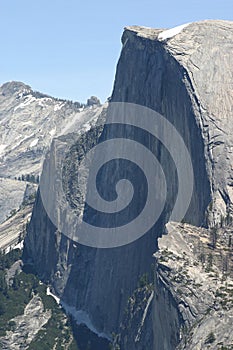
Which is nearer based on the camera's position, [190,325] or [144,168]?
[190,325]

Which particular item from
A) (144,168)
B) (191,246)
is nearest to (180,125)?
(144,168)

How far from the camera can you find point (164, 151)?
159 m

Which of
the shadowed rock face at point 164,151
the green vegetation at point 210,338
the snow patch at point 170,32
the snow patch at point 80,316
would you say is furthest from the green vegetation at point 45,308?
the green vegetation at point 210,338

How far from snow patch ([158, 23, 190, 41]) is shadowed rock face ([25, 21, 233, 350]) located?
1.60 feet

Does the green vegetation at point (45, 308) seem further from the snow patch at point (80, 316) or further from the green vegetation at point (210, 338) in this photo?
the green vegetation at point (210, 338)

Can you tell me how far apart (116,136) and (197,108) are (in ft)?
142

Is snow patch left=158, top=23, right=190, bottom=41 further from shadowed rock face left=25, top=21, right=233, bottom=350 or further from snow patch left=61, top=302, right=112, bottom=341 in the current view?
snow patch left=61, top=302, right=112, bottom=341

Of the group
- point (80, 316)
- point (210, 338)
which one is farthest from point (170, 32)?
point (210, 338)

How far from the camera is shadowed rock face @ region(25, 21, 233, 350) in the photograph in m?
136

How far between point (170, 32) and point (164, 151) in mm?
25647

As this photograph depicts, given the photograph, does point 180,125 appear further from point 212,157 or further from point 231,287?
point 231,287

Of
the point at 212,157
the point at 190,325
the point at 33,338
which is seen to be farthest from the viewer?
the point at 33,338

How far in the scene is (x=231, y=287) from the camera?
108938 mm

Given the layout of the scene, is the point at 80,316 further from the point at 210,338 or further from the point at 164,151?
the point at 210,338
